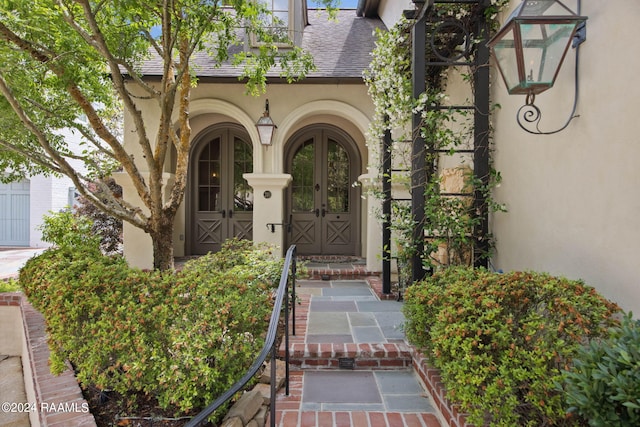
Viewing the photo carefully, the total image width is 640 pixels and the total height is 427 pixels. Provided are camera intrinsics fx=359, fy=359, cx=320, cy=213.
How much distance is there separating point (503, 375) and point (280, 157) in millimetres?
5202

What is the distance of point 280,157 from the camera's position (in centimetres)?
642

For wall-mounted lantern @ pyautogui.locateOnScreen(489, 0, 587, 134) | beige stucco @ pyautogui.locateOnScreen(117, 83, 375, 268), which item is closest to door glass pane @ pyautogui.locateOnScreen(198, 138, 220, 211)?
beige stucco @ pyautogui.locateOnScreen(117, 83, 375, 268)

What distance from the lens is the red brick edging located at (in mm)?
2336

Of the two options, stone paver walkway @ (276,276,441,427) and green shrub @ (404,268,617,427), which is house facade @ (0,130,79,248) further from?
green shrub @ (404,268,617,427)

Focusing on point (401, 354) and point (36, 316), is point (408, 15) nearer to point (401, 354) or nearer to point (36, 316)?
point (401, 354)

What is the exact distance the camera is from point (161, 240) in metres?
4.70

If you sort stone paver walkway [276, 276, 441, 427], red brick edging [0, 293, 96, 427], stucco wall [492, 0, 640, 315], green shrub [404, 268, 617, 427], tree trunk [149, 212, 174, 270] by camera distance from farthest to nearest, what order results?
tree trunk [149, 212, 174, 270] < stone paver walkway [276, 276, 441, 427] < red brick edging [0, 293, 96, 427] < stucco wall [492, 0, 640, 315] < green shrub [404, 268, 617, 427]

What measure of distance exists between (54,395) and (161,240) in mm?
2279

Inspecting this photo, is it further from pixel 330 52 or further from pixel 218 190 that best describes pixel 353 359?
pixel 330 52

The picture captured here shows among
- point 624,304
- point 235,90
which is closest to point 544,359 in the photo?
point 624,304

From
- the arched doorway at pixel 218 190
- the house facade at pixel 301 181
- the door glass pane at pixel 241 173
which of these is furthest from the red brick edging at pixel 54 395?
the door glass pane at pixel 241 173

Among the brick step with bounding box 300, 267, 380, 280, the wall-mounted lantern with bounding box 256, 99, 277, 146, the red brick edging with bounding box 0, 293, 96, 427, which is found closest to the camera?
the red brick edging with bounding box 0, 293, 96, 427

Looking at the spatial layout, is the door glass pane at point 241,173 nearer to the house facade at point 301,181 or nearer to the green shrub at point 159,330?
the house facade at point 301,181

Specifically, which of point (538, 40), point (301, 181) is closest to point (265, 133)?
point (301, 181)
